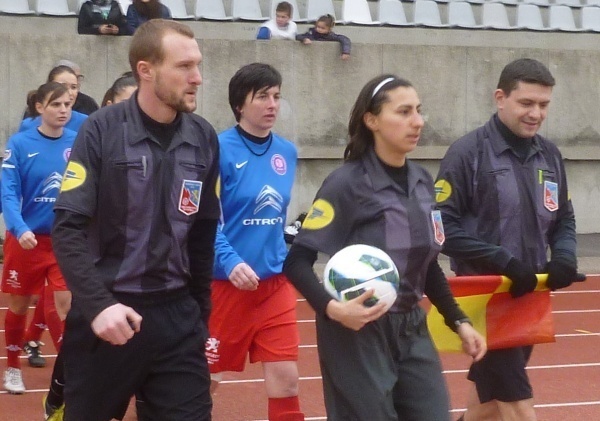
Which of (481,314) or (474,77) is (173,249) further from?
(474,77)

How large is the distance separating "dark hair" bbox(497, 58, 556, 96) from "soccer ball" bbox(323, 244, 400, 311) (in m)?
1.48

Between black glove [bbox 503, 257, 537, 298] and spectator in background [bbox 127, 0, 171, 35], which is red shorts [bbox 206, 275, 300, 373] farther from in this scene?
spectator in background [bbox 127, 0, 171, 35]

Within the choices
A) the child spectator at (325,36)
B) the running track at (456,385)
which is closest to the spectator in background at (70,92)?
the running track at (456,385)

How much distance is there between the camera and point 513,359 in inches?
198

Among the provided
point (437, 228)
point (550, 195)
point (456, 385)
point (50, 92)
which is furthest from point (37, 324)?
point (437, 228)

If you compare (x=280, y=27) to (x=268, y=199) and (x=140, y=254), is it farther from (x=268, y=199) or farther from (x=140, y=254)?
(x=140, y=254)

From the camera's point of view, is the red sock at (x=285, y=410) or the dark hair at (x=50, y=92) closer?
the red sock at (x=285, y=410)

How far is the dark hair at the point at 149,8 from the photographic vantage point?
13.3 metres

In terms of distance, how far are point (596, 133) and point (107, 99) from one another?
11.5 m

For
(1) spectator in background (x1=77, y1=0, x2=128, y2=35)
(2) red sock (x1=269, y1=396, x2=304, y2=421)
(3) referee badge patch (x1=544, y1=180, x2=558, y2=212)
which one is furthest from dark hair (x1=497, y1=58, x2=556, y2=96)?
(1) spectator in background (x1=77, y1=0, x2=128, y2=35)

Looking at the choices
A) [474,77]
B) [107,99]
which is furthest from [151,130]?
[474,77]

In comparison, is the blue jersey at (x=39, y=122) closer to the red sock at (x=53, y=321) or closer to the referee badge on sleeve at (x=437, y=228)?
the red sock at (x=53, y=321)

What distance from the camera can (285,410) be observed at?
17.7ft

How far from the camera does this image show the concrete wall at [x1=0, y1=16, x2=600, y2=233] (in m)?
14.0
